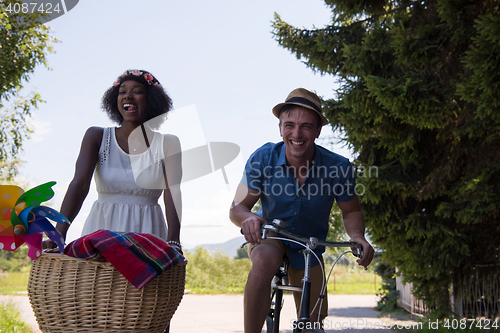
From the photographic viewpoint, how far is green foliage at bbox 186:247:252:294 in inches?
543

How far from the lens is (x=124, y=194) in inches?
92.9

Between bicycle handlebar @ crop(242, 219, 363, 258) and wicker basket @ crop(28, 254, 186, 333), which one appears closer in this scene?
wicker basket @ crop(28, 254, 186, 333)

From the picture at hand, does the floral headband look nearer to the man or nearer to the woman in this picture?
the woman

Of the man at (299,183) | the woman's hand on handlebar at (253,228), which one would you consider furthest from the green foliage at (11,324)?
the woman's hand on handlebar at (253,228)

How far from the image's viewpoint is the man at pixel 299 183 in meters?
2.59

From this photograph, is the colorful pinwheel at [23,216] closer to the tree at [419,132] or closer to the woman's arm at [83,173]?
the woman's arm at [83,173]

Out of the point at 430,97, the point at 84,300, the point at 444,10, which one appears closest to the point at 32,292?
the point at 84,300

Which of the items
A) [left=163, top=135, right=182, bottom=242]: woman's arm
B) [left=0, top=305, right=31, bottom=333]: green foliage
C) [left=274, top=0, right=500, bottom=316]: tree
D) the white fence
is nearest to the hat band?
[left=163, top=135, right=182, bottom=242]: woman's arm

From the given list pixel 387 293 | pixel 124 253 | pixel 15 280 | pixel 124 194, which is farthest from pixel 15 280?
pixel 124 253

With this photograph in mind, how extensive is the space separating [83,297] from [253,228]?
2.98 ft

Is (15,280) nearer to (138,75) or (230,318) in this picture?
(230,318)

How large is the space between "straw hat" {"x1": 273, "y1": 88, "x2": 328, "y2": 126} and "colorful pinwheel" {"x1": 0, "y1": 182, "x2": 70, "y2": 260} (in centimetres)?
161

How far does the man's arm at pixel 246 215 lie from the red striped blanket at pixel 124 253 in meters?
0.66

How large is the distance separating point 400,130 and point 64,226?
541cm
